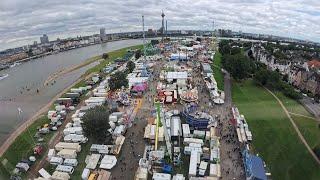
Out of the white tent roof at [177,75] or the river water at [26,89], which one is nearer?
the river water at [26,89]

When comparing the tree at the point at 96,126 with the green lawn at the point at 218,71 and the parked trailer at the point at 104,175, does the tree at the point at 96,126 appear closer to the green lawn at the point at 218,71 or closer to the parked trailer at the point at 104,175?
the parked trailer at the point at 104,175

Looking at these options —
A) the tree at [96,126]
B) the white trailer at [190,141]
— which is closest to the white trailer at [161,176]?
the white trailer at [190,141]

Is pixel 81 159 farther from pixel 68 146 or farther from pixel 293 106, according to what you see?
pixel 293 106

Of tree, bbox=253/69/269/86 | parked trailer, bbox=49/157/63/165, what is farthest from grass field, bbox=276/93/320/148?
parked trailer, bbox=49/157/63/165

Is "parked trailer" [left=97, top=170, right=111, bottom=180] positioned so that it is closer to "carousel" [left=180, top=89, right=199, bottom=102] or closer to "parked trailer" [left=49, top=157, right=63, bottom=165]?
"parked trailer" [left=49, top=157, right=63, bottom=165]

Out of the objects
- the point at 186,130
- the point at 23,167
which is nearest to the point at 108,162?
the point at 23,167

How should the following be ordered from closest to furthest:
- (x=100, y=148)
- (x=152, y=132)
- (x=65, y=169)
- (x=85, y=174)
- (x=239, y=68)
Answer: (x=85, y=174) < (x=65, y=169) < (x=100, y=148) < (x=152, y=132) < (x=239, y=68)
